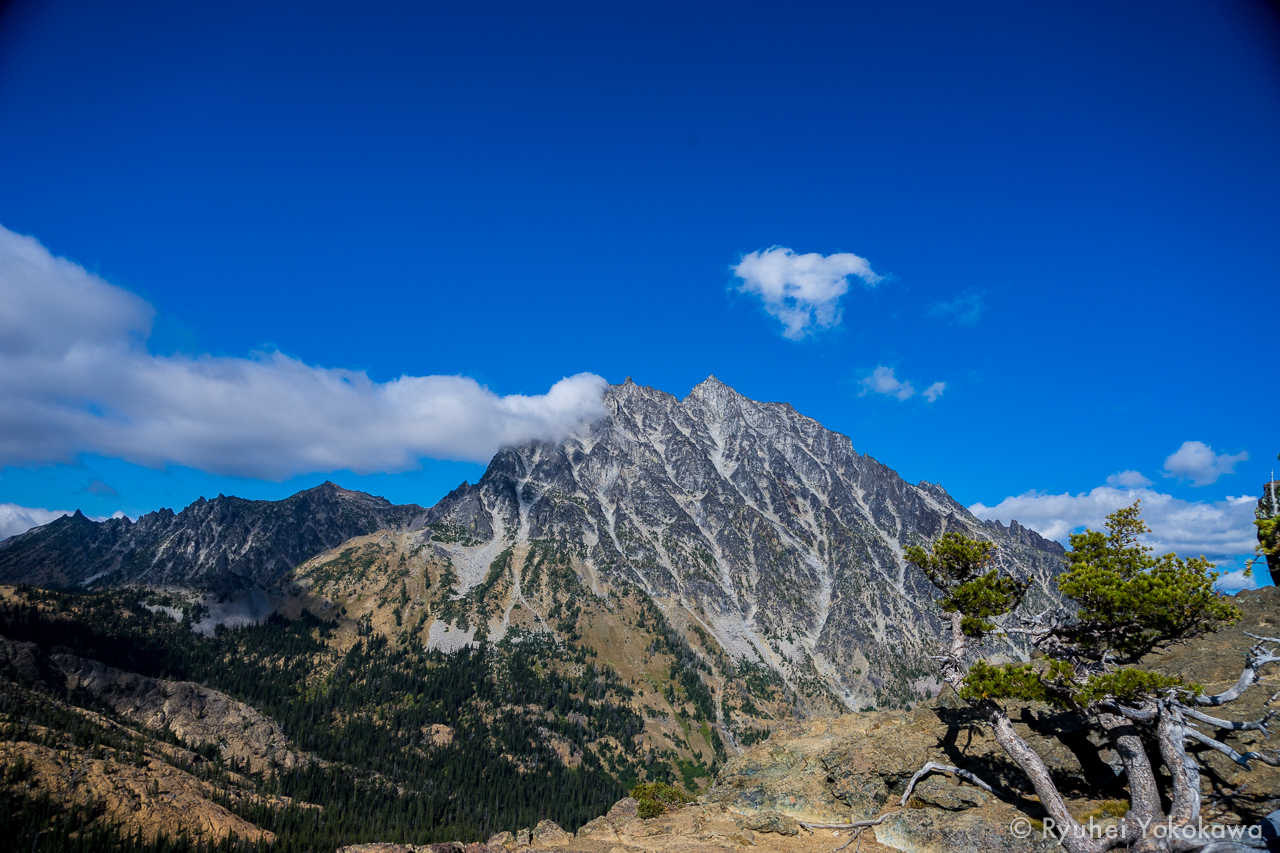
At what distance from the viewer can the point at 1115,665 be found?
25406mm

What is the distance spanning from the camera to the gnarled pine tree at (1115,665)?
67.1 feet

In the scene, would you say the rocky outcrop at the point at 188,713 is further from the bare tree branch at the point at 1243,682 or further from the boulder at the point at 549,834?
the bare tree branch at the point at 1243,682

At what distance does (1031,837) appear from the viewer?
71.9ft

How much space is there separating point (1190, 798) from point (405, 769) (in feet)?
771

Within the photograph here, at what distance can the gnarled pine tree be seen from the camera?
2044cm

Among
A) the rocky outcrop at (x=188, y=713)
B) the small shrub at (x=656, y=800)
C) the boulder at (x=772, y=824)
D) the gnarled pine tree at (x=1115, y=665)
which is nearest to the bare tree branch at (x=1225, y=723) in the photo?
the gnarled pine tree at (x=1115, y=665)

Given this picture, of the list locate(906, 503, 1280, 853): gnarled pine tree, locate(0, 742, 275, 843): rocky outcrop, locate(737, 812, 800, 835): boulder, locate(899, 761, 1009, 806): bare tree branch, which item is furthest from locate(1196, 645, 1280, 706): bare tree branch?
locate(0, 742, 275, 843): rocky outcrop

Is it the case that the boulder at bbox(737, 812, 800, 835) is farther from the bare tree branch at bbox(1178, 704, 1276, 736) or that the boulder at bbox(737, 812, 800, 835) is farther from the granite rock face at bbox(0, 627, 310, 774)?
the granite rock face at bbox(0, 627, 310, 774)

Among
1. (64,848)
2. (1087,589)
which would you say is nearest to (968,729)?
(1087,589)

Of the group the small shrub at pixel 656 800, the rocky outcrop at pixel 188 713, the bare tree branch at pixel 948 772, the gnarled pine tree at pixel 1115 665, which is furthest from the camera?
the rocky outcrop at pixel 188 713

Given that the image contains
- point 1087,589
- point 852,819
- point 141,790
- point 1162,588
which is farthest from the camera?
point 141,790

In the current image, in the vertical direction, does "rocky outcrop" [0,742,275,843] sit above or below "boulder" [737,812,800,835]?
below

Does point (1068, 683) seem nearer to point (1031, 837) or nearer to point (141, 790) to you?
point (1031, 837)

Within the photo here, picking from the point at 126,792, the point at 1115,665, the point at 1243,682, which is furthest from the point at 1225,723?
the point at 126,792
